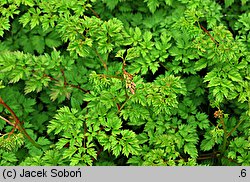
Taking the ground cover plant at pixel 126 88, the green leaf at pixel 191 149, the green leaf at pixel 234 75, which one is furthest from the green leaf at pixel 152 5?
the green leaf at pixel 191 149

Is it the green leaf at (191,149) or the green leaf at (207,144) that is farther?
A: the green leaf at (207,144)

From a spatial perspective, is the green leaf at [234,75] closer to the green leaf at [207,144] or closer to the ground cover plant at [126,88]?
the ground cover plant at [126,88]

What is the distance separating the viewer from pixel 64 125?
11.4 ft

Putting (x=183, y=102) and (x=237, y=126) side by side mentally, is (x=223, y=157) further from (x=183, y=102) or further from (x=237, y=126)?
(x=183, y=102)

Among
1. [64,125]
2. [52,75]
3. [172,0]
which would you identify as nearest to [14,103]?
[52,75]

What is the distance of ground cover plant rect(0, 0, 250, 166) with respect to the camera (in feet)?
11.6

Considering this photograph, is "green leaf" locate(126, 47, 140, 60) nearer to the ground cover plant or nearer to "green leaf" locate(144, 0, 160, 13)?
the ground cover plant

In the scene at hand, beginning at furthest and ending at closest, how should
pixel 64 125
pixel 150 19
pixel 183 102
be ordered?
pixel 150 19 < pixel 183 102 < pixel 64 125

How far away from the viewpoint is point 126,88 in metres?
3.55

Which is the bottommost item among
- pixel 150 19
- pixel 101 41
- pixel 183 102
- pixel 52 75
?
pixel 183 102

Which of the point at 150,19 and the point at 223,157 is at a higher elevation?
the point at 150,19

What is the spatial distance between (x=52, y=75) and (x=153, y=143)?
119 centimetres

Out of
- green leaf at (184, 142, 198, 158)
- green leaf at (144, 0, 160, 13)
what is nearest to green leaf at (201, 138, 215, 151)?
green leaf at (184, 142, 198, 158)

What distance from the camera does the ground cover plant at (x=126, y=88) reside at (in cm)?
354
